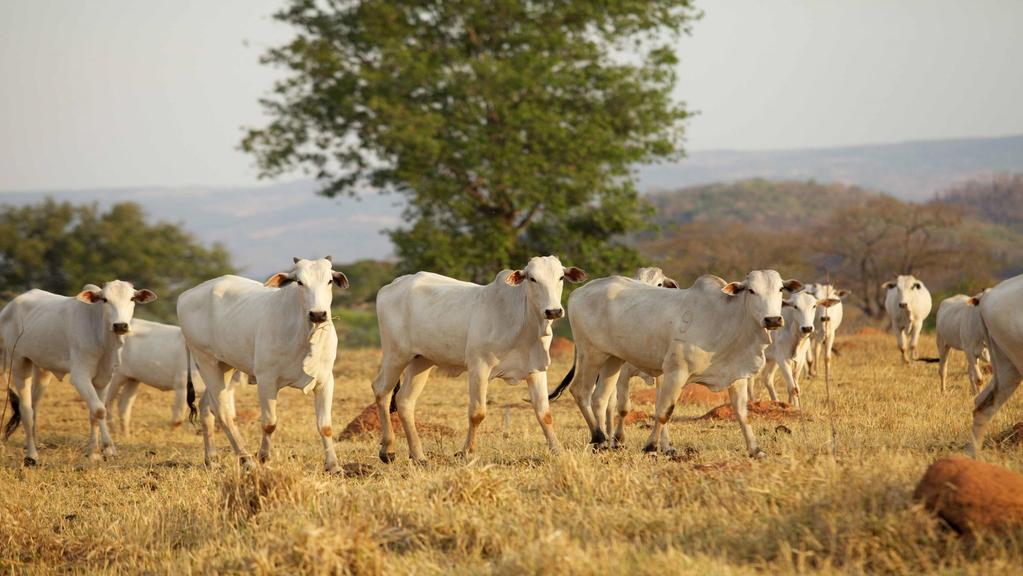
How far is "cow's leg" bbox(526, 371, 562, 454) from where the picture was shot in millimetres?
10777

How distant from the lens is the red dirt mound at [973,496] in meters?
6.22

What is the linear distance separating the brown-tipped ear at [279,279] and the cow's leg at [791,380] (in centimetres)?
653

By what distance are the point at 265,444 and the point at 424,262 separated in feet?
53.5

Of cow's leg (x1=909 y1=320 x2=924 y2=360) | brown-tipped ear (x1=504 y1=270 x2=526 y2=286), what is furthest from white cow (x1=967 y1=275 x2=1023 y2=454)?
cow's leg (x1=909 y1=320 x2=924 y2=360)

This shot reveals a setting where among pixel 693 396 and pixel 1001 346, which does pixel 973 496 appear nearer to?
pixel 1001 346

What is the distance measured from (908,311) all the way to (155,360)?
13.6 metres

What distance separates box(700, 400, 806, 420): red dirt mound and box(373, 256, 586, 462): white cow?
10.9ft

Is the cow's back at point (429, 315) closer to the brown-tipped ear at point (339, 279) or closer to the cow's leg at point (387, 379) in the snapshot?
the cow's leg at point (387, 379)

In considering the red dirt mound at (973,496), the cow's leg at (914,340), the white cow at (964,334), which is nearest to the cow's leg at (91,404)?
the red dirt mound at (973,496)

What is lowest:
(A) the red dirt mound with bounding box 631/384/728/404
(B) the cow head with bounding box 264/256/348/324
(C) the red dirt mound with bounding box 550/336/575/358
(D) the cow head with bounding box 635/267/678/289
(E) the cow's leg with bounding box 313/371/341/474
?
(C) the red dirt mound with bounding box 550/336/575/358

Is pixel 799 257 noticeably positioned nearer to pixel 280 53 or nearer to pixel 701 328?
pixel 280 53

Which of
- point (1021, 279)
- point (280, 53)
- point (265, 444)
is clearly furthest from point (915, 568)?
point (280, 53)

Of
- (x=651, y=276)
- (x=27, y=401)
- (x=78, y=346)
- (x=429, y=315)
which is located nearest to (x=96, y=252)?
(x=27, y=401)

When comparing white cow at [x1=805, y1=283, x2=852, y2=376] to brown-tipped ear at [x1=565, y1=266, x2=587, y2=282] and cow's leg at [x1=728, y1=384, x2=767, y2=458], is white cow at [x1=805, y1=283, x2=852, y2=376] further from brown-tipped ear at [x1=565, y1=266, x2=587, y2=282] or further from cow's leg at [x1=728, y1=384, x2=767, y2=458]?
brown-tipped ear at [x1=565, y1=266, x2=587, y2=282]
